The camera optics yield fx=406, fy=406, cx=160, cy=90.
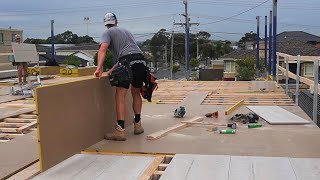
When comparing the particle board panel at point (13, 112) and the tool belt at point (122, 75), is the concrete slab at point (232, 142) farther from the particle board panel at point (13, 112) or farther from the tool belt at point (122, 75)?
the particle board panel at point (13, 112)

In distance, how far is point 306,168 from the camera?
3377 millimetres

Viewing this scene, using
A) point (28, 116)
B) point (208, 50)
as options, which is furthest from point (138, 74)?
point (208, 50)

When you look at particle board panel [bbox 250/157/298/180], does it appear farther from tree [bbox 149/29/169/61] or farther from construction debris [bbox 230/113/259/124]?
tree [bbox 149/29/169/61]

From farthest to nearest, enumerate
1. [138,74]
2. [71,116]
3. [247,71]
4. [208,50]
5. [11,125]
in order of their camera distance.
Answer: [208,50], [247,71], [11,125], [138,74], [71,116]

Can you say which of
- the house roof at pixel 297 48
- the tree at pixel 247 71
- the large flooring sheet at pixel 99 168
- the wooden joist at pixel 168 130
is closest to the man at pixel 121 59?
the wooden joist at pixel 168 130

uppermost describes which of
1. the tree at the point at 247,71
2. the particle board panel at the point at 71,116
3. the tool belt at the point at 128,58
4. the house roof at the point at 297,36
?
the house roof at the point at 297,36

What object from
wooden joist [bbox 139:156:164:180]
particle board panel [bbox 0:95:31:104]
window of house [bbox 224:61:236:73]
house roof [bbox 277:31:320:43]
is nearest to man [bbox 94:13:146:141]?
wooden joist [bbox 139:156:164:180]

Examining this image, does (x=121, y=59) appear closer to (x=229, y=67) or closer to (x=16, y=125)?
(x=16, y=125)

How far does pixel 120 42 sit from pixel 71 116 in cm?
116

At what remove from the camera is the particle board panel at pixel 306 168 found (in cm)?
317

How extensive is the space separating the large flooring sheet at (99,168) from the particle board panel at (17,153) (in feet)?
1.00

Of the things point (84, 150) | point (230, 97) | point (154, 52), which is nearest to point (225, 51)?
point (154, 52)

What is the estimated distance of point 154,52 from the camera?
2653 inches

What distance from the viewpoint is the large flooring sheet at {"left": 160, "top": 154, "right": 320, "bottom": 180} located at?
3186 millimetres
